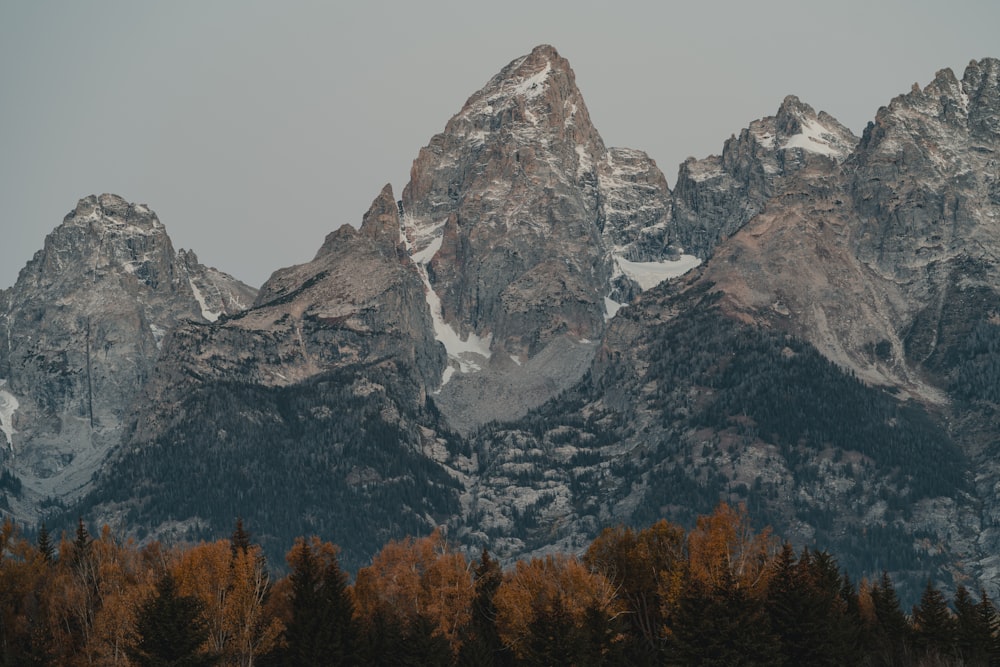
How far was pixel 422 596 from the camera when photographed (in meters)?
184

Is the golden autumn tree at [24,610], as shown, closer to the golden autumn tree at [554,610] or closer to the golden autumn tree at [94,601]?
the golden autumn tree at [94,601]

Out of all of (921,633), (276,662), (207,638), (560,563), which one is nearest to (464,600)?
(560,563)

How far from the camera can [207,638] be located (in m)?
154

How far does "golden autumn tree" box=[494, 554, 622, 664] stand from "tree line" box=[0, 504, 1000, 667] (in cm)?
22

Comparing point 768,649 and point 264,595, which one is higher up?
point 264,595

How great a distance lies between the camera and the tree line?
15375 cm

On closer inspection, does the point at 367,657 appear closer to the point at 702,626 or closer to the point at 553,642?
the point at 553,642

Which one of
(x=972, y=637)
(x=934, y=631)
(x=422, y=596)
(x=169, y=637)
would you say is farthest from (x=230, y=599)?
A: (x=972, y=637)

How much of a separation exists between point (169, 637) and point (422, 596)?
1646 inches

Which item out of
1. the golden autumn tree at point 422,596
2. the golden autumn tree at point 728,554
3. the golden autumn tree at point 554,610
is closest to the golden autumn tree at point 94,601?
the golden autumn tree at point 422,596

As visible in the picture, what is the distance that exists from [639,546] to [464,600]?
21.9m

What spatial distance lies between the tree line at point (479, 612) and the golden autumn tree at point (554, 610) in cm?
22

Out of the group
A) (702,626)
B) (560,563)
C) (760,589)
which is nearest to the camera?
(702,626)

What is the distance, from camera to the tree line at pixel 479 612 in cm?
15375
